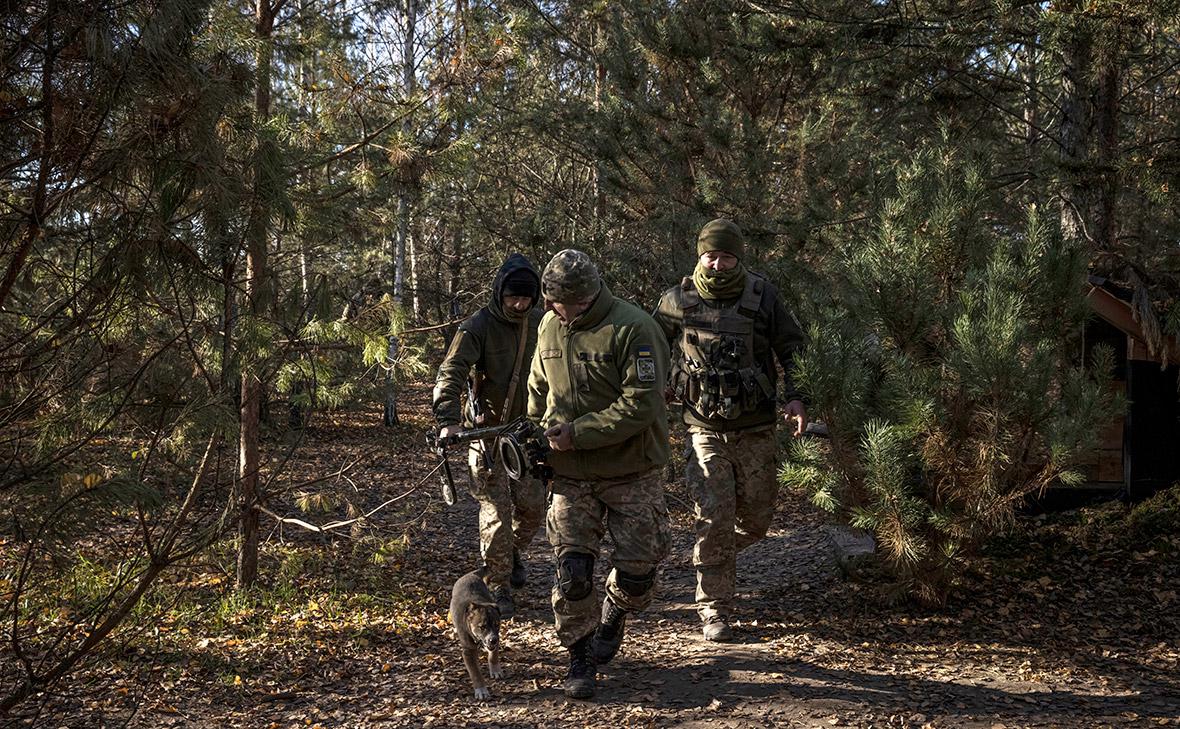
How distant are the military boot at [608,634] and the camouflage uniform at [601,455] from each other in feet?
0.36

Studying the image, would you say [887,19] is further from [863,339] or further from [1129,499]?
[1129,499]

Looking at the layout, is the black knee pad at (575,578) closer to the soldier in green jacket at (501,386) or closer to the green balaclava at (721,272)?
the soldier in green jacket at (501,386)

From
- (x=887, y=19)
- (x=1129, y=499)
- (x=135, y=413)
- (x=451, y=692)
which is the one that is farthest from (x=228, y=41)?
(x=1129, y=499)

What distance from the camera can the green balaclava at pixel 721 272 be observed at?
5297mm

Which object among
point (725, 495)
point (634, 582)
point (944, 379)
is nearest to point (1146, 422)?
point (944, 379)

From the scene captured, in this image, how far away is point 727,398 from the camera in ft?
17.4

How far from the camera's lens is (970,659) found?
4.86 meters

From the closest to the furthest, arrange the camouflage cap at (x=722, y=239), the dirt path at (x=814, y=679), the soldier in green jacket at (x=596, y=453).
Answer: the dirt path at (x=814, y=679) → the soldier in green jacket at (x=596, y=453) → the camouflage cap at (x=722, y=239)

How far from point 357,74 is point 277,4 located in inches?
50.9

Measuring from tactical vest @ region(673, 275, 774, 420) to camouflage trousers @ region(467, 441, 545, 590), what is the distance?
4.42 ft

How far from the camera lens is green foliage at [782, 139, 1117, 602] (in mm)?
4719

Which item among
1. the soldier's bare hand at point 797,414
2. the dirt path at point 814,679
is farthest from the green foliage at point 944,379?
the dirt path at point 814,679

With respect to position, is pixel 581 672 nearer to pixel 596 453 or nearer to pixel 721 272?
pixel 596 453

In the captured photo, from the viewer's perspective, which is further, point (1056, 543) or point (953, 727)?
point (1056, 543)
